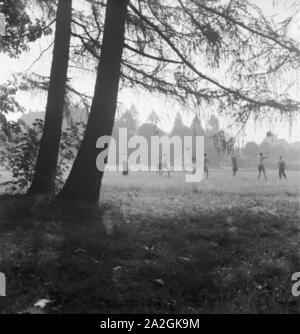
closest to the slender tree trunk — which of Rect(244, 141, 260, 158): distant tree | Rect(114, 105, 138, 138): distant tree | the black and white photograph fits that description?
the black and white photograph

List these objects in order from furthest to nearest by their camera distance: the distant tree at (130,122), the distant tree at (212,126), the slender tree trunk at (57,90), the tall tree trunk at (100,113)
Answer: the distant tree at (130,122) → the slender tree trunk at (57,90) → the distant tree at (212,126) → the tall tree trunk at (100,113)

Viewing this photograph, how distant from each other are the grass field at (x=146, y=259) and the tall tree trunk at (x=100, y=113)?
2.12ft

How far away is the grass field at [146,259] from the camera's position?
15.8 feet

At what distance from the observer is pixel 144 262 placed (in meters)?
5.96

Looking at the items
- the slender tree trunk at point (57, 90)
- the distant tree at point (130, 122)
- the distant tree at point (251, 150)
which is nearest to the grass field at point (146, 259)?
the slender tree trunk at point (57, 90)

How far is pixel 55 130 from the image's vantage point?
37.3 feet

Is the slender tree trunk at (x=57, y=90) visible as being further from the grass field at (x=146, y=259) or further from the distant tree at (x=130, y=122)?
the distant tree at (x=130, y=122)

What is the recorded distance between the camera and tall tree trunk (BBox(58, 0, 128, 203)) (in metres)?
9.30

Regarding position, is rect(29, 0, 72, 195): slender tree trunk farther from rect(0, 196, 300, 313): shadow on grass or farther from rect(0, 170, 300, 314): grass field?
rect(0, 196, 300, 313): shadow on grass

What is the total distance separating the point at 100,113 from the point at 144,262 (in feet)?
14.4

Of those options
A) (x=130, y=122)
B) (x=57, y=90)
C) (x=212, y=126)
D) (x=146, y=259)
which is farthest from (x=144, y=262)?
(x=130, y=122)

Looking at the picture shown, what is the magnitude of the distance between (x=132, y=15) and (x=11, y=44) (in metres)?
3.98

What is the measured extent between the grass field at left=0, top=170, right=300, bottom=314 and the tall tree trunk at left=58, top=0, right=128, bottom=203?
65 centimetres

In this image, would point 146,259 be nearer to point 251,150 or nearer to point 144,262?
point 144,262
